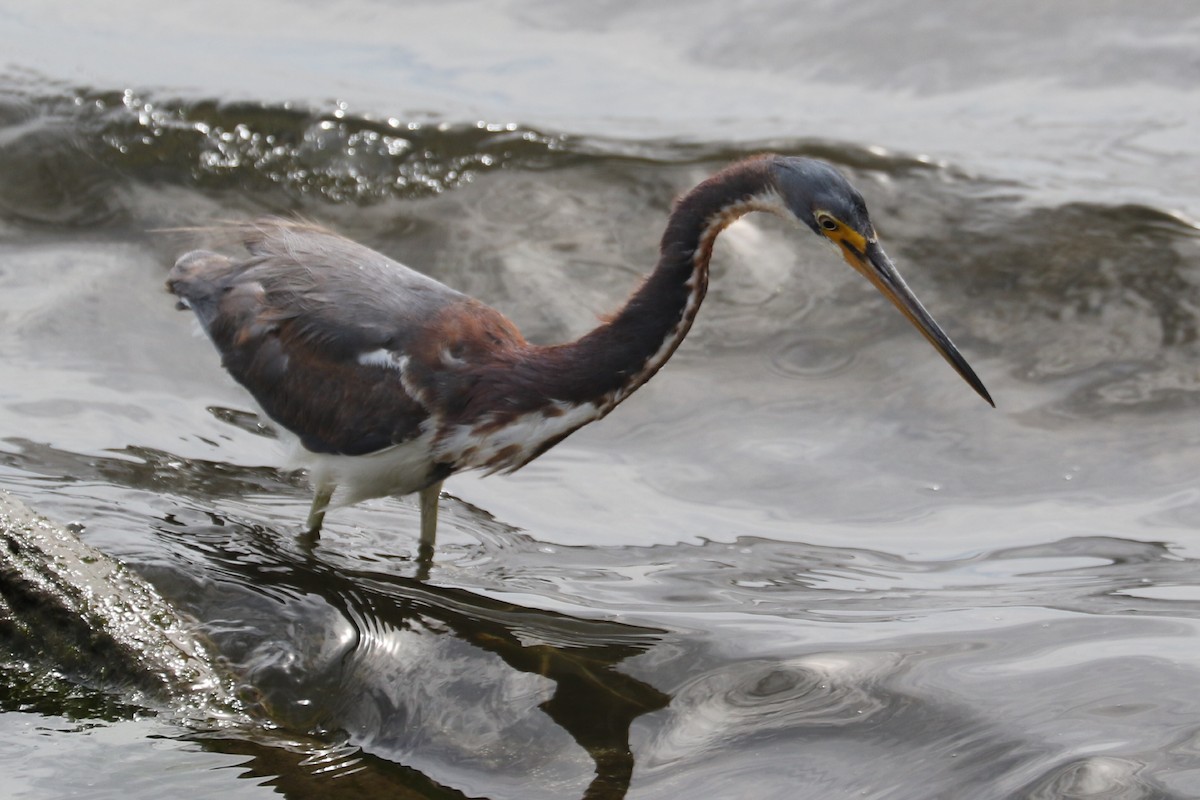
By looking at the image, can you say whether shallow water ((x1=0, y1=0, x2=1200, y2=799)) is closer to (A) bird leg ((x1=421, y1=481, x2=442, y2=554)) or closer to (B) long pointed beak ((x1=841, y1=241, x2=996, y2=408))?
(A) bird leg ((x1=421, y1=481, x2=442, y2=554))

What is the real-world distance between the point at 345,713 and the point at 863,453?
3371mm

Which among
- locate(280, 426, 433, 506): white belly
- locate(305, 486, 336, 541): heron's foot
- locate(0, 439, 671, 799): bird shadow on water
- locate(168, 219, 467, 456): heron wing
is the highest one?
locate(168, 219, 467, 456): heron wing

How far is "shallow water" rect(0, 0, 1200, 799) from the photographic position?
14.5ft

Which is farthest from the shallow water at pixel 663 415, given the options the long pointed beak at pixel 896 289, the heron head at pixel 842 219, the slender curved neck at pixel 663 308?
the heron head at pixel 842 219

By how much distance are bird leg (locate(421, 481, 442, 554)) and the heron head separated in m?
1.75

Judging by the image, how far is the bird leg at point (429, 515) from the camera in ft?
19.0

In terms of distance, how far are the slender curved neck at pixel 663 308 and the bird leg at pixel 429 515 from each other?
0.73m

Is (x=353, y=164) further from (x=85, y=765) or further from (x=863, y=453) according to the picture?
(x=85, y=765)

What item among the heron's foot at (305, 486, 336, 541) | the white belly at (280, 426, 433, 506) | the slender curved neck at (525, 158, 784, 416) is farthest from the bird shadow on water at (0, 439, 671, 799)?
the slender curved neck at (525, 158, 784, 416)

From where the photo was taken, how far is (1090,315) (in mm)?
7980

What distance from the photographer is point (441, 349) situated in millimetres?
5492

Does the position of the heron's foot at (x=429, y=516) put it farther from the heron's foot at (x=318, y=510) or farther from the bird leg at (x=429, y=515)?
→ the heron's foot at (x=318, y=510)

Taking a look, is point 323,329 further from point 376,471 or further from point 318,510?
point 318,510

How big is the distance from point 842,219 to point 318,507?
7.45ft
